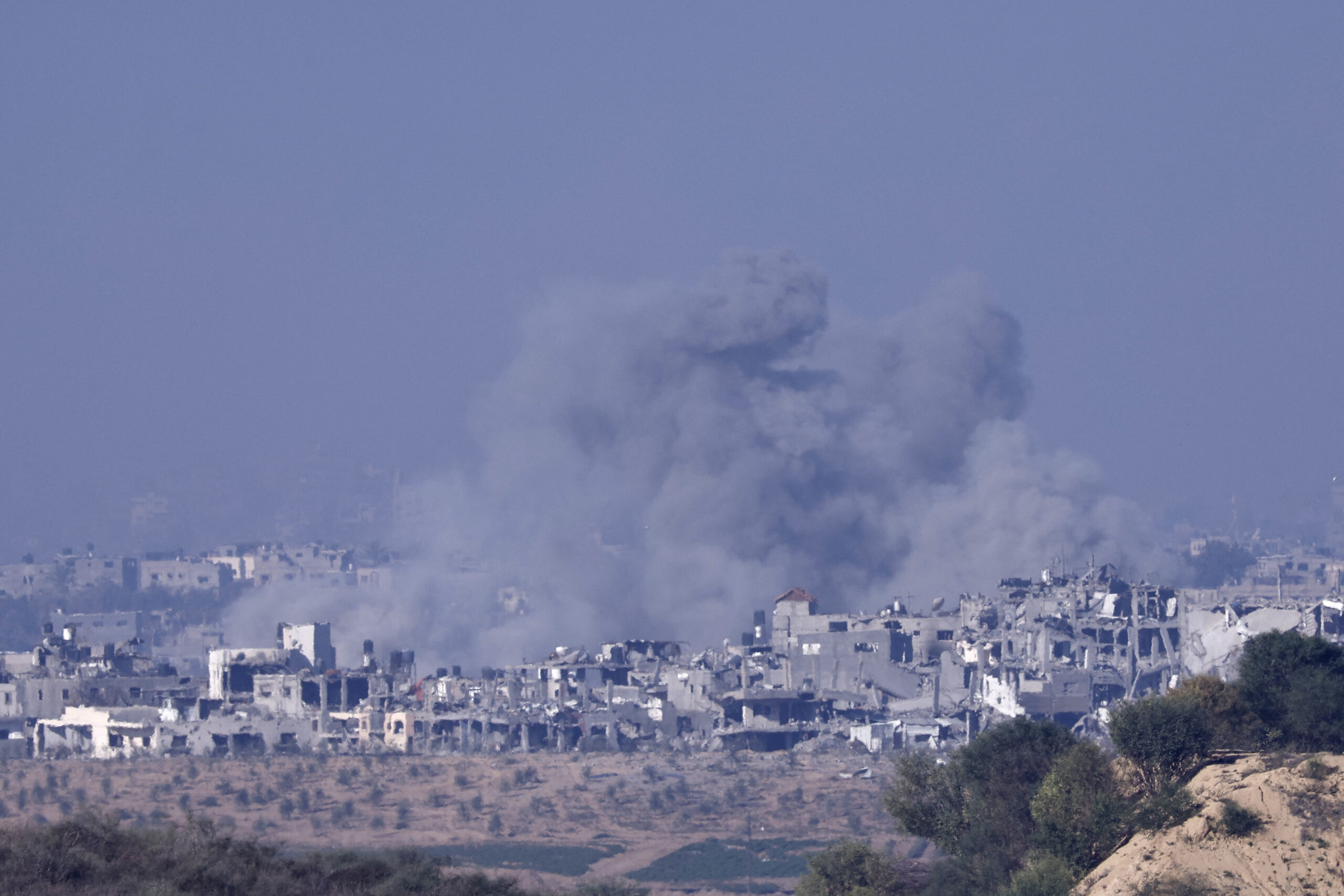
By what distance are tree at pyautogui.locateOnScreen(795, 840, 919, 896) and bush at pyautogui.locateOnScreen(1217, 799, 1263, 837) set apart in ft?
13.9

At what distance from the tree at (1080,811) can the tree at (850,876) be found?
1.79 m

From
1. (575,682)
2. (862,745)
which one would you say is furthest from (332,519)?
(862,745)

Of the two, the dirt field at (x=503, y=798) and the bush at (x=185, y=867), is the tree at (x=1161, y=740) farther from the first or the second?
the dirt field at (x=503, y=798)

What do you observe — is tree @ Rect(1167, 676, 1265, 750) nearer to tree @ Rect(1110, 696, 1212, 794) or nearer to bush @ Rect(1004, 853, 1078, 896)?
tree @ Rect(1110, 696, 1212, 794)

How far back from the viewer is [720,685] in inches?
1933

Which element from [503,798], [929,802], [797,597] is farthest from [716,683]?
[929,802]

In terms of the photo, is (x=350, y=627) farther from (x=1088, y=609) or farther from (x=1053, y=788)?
(x=1053, y=788)

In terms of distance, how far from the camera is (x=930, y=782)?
21.4 m

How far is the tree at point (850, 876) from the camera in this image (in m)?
20.0

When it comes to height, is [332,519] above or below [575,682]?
above

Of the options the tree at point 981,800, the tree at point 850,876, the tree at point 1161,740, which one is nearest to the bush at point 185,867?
the tree at point 850,876

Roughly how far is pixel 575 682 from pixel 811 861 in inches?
1267

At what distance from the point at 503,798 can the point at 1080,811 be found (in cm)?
2112

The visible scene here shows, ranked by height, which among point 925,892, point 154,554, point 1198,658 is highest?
point 154,554
